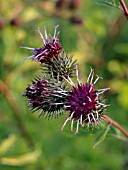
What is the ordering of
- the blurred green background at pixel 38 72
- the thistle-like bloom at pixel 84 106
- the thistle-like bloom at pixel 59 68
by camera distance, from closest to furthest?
the thistle-like bloom at pixel 84 106 < the thistle-like bloom at pixel 59 68 < the blurred green background at pixel 38 72

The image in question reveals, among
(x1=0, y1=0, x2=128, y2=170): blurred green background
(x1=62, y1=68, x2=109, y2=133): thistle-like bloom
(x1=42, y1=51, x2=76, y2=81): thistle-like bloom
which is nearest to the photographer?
(x1=62, y1=68, x2=109, y2=133): thistle-like bloom

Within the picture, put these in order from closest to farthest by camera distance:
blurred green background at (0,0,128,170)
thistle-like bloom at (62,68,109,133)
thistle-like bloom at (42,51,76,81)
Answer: thistle-like bloom at (62,68,109,133) → thistle-like bloom at (42,51,76,81) → blurred green background at (0,0,128,170)

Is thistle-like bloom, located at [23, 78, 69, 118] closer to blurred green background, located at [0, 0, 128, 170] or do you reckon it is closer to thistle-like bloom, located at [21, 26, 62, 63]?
thistle-like bloom, located at [21, 26, 62, 63]

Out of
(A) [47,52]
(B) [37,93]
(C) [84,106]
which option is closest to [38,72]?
(A) [47,52]

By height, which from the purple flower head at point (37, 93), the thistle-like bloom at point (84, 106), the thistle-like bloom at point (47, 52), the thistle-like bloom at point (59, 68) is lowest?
the thistle-like bloom at point (84, 106)

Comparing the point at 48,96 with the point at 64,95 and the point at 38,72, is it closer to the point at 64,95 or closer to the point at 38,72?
the point at 64,95

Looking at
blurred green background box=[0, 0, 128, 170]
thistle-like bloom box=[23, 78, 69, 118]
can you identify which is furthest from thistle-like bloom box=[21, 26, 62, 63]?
blurred green background box=[0, 0, 128, 170]

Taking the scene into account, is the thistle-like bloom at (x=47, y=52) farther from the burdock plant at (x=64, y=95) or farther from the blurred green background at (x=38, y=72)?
the blurred green background at (x=38, y=72)

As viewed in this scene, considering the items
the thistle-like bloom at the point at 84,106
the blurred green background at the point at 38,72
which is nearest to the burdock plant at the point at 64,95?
the thistle-like bloom at the point at 84,106
